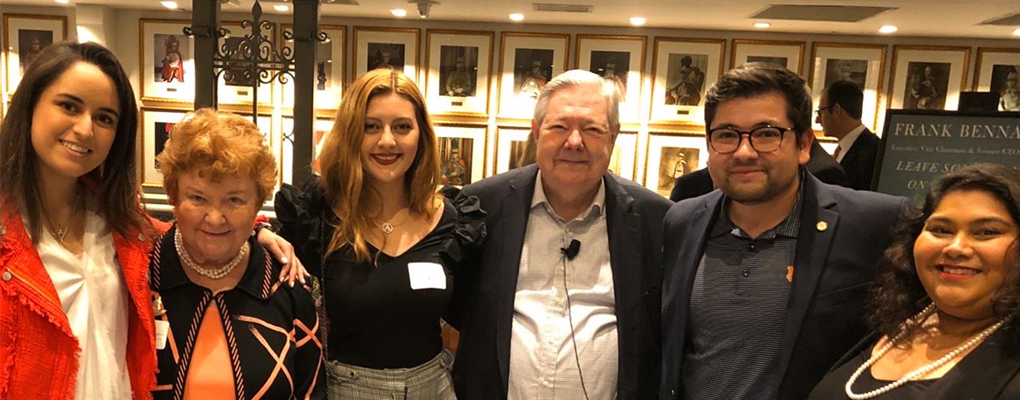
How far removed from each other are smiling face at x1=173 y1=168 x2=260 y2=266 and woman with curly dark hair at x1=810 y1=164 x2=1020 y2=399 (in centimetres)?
141

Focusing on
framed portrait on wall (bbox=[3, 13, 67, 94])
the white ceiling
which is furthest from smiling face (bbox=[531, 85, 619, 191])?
framed portrait on wall (bbox=[3, 13, 67, 94])

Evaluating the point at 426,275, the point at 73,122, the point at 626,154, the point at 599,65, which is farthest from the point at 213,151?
the point at 626,154

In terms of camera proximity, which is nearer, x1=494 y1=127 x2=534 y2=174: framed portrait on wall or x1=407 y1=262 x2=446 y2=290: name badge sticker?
x1=407 y1=262 x2=446 y2=290: name badge sticker

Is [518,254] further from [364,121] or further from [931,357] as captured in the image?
[931,357]

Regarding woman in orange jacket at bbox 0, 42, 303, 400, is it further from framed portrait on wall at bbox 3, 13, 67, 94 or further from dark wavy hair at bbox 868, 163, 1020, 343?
framed portrait on wall at bbox 3, 13, 67, 94

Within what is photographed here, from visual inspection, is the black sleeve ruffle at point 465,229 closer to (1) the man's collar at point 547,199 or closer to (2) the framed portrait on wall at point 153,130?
(1) the man's collar at point 547,199

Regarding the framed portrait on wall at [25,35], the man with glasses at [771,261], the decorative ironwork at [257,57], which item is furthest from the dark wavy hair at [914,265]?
the framed portrait on wall at [25,35]

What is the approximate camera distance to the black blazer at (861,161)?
12.6 ft

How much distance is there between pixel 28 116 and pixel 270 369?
29.0 inches

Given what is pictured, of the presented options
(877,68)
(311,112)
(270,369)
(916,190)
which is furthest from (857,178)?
(270,369)

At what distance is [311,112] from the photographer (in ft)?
9.64

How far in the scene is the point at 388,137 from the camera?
190 centimetres

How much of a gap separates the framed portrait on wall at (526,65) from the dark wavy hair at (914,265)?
12.8 feet

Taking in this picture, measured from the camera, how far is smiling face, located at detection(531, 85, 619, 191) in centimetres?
198
